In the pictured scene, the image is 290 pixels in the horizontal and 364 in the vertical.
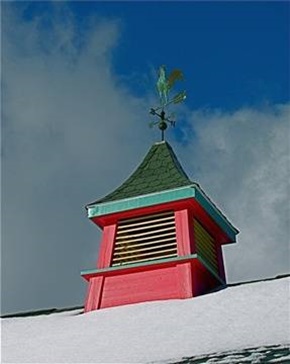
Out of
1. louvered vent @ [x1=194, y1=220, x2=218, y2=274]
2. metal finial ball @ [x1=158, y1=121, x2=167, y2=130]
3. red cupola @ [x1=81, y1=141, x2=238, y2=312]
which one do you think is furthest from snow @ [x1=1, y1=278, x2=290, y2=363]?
metal finial ball @ [x1=158, y1=121, x2=167, y2=130]

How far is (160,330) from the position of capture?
33.0 ft

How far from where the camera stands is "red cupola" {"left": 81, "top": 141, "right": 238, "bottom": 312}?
41.4ft

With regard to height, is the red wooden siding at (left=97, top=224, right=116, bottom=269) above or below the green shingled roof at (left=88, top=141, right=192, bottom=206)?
below

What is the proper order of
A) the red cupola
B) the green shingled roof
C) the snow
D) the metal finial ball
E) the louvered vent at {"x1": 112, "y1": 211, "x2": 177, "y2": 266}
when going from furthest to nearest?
the metal finial ball, the green shingled roof, the louvered vent at {"x1": 112, "y1": 211, "x2": 177, "y2": 266}, the red cupola, the snow

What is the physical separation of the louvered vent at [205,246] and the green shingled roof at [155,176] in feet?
2.66

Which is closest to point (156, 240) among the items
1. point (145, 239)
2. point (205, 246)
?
point (145, 239)

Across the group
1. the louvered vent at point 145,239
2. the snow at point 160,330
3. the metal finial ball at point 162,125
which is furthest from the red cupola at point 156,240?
the metal finial ball at point 162,125

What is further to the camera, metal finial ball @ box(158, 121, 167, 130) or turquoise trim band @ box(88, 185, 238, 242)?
metal finial ball @ box(158, 121, 167, 130)

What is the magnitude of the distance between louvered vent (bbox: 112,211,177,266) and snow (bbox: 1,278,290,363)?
128 cm

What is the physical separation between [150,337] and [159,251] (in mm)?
3539

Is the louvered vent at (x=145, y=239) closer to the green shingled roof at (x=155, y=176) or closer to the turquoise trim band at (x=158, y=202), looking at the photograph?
the turquoise trim band at (x=158, y=202)

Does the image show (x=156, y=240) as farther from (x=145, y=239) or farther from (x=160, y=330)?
(x=160, y=330)

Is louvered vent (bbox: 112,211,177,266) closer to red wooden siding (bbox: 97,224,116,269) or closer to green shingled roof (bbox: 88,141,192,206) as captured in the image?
red wooden siding (bbox: 97,224,116,269)

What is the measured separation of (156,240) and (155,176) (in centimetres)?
147
